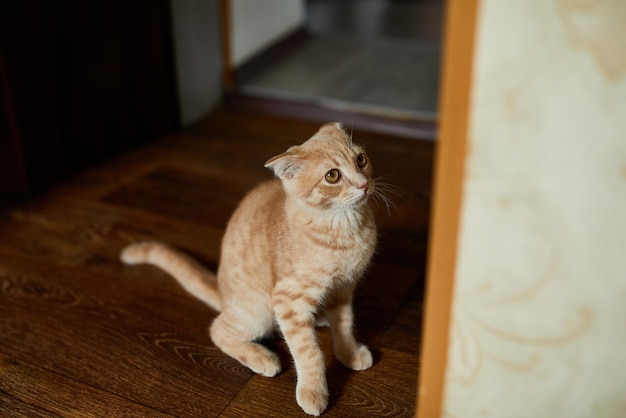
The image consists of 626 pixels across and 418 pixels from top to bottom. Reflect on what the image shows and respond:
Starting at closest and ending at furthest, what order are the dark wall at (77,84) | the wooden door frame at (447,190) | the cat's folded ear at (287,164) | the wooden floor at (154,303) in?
the wooden door frame at (447,190)
the cat's folded ear at (287,164)
the wooden floor at (154,303)
the dark wall at (77,84)

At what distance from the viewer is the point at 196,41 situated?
2.67 metres

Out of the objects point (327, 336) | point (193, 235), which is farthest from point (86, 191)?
point (327, 336)

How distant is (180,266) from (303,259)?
1.62ft

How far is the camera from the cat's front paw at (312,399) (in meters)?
1.24

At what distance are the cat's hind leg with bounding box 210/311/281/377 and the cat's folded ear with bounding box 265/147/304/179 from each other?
13.2 inches

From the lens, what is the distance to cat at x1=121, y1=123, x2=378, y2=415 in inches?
48.6

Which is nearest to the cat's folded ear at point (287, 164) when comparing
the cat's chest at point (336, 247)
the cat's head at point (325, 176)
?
the cat's head at point (325, 176)

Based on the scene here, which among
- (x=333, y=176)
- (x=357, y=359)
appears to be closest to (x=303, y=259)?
(x=333, y=176)

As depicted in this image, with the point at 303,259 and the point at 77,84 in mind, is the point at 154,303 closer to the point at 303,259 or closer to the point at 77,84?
the point at 303,259

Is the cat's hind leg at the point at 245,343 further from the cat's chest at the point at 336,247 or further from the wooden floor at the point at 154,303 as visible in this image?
the cat's chest at the point at 336,247

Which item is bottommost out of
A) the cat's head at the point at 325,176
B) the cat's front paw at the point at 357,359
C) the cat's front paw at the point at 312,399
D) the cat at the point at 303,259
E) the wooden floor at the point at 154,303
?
the wooden floor at the point at 154,303

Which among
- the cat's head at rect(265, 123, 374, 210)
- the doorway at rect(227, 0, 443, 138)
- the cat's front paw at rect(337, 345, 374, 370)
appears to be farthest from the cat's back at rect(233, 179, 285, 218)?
the doorway at rect(227, 0, 443, 138)

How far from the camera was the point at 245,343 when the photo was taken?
1.41 m

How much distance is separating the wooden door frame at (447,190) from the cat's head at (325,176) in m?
0.32
